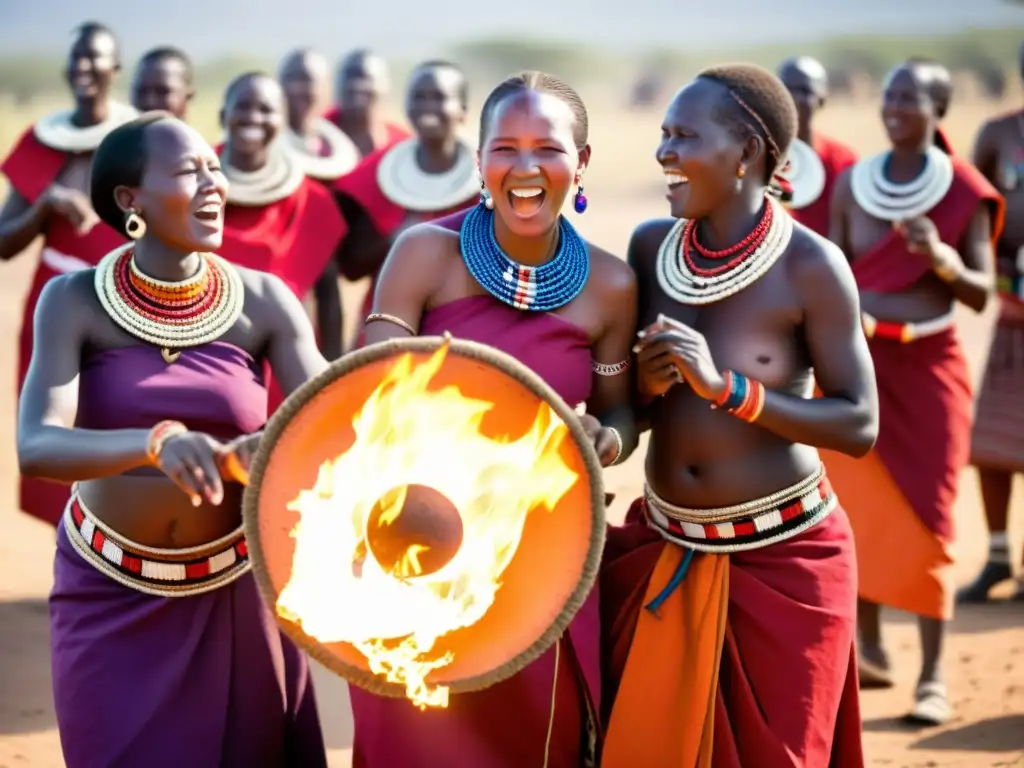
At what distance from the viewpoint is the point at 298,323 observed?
3846 mm

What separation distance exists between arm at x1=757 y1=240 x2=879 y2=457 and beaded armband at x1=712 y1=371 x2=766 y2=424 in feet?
0.36

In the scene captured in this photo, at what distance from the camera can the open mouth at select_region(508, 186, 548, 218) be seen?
3.61 metres

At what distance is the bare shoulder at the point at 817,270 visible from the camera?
12.4ft

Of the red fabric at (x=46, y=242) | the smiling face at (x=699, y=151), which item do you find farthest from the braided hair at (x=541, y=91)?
the red fabric at (x=46, y=242)

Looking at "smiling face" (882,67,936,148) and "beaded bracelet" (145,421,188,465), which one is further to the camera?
"smiling face" (882,67,936,148)

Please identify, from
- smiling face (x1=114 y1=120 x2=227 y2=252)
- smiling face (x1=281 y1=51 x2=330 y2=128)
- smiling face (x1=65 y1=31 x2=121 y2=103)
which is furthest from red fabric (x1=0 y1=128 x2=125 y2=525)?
smiling face (x1=114 y1=120 x2=227 y2=252)

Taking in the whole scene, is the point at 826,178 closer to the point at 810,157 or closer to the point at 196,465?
the point at 810,157

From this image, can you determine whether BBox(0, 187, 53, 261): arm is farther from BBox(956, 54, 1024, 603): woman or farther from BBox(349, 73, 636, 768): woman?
BBox(956, 54, 1024, 603): woman

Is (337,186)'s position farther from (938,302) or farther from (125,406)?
(125,406)

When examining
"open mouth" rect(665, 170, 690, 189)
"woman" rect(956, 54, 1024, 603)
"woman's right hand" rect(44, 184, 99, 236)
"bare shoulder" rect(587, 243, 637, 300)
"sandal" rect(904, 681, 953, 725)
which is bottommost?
"sandal" rect(904, 681, 953, 725)

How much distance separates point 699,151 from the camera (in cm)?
383

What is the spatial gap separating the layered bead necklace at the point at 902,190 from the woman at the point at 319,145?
2.48 metres

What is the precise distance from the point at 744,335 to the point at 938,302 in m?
2.74

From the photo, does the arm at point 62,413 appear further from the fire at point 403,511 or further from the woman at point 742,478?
the woman at point 742,478
